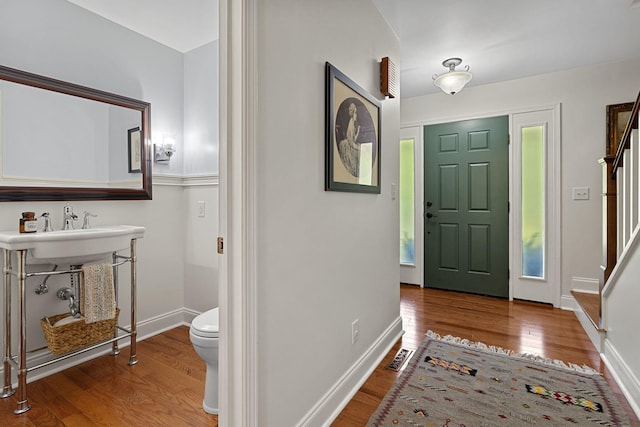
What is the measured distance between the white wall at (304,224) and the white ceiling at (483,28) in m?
0.68

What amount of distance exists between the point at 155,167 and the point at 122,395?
5.21 ft

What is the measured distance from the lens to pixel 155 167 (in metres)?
2.59

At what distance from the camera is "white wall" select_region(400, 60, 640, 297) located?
3061mm

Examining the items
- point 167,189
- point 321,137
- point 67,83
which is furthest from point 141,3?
point 321,137

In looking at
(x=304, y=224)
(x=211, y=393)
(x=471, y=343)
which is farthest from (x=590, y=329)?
(x=211, y=393)

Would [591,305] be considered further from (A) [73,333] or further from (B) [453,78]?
(A) [73,333]

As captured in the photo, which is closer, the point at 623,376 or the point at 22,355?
the point at 22,355

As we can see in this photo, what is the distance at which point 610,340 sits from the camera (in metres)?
2.12

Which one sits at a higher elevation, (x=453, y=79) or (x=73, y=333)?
(x=453, y=79)

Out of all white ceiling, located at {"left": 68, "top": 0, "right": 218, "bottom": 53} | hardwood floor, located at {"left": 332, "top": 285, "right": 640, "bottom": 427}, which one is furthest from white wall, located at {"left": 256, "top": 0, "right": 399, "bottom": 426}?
white ceiling, located at {"left": 68, "top": 0, "right": 218, "bottom": 53}

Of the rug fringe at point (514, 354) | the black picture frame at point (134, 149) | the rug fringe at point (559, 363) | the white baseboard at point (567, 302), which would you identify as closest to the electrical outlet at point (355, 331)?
the rug fringe at point (514, 354)

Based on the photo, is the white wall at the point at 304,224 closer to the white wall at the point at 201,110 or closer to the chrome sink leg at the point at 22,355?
the white wall at the point at 201,110

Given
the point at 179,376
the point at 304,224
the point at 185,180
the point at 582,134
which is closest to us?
the point at 304,224

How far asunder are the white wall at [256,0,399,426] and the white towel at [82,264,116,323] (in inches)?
51.9
